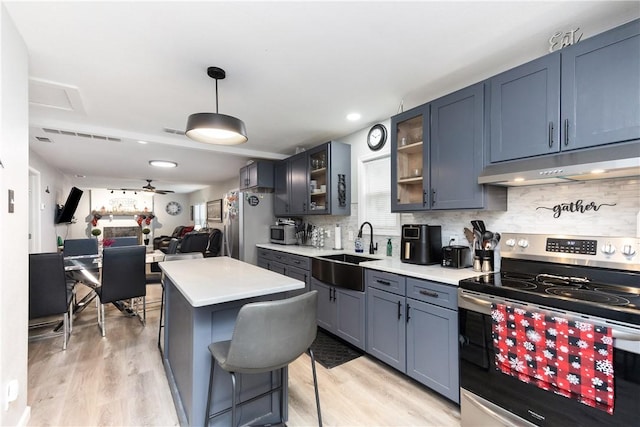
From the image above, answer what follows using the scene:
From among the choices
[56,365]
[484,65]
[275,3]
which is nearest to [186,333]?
[56,365]

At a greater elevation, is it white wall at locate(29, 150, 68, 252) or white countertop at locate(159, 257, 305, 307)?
white wall at locate(29, 150, 68, 252)

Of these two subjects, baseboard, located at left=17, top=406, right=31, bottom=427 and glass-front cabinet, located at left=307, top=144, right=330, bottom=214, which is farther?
glass-front cabinet, located at left=307, top=144, right=330, bottom=214

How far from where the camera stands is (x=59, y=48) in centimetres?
183

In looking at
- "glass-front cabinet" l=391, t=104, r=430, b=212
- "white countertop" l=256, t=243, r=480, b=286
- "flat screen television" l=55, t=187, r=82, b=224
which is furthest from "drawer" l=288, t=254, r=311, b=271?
"flat screen television" l=55, t=187, r=82, b=224

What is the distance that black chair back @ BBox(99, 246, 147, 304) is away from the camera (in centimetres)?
304

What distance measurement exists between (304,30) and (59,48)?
5.25 feet

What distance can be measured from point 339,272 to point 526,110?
1.94m

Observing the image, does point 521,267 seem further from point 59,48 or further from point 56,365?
point 56,365

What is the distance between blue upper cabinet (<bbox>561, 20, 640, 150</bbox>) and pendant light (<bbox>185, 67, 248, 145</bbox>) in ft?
6.63

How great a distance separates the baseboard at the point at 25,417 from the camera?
168 centimetres

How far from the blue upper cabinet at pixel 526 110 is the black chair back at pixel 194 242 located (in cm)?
467

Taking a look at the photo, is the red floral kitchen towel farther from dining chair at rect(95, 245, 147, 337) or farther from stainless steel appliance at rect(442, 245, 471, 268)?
dining chair at rect(95, 245, 147, 337)

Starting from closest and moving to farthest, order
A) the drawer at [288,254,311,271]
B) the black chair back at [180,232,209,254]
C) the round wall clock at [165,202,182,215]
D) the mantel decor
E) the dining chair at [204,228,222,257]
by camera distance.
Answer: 1. the drawer at [288,254,311,271]
2. the black chair back at [180,232,209,254]
3. the dining chair at [204,228,222,257]
4. the mantel decor
5. the round wall clock at [165,202,182,215]

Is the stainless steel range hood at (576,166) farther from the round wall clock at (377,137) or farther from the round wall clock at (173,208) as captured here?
the round wall clock at (173,208)
